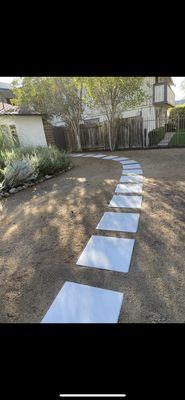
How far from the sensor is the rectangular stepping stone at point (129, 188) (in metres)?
4.74

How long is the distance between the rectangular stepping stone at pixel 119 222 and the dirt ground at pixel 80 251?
0.12m

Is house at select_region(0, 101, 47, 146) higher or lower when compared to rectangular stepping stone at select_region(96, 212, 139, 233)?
higher

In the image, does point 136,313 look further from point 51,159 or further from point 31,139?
point 31,139

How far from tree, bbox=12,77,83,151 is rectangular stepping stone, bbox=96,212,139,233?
902cm

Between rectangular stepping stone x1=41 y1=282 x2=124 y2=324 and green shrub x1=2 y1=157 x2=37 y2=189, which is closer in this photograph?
rectangular stepping stone x1=41 y1=282 x2=124 y2=324

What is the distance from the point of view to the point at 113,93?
9984 millimetres

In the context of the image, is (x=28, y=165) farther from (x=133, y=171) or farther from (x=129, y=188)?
(x=133, y=171)

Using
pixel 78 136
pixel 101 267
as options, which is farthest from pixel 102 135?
pixel 101 267

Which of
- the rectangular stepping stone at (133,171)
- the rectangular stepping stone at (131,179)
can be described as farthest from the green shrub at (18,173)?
the rectangular stepping stone at (133,171)

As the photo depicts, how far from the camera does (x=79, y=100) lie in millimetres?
11438

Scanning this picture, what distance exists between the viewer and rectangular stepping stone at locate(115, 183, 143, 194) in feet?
15.5

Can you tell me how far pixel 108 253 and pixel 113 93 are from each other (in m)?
9.20

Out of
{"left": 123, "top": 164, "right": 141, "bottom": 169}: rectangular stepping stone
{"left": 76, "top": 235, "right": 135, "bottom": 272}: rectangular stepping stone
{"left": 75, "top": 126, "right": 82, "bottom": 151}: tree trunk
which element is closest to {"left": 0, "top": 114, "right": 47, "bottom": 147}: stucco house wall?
{"left": 75, "top": 126, "right": 82, "bottom": 151}: tree trunk

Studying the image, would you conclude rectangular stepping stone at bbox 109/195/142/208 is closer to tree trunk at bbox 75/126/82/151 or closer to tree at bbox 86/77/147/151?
tree at bbox 86/77/147/151
